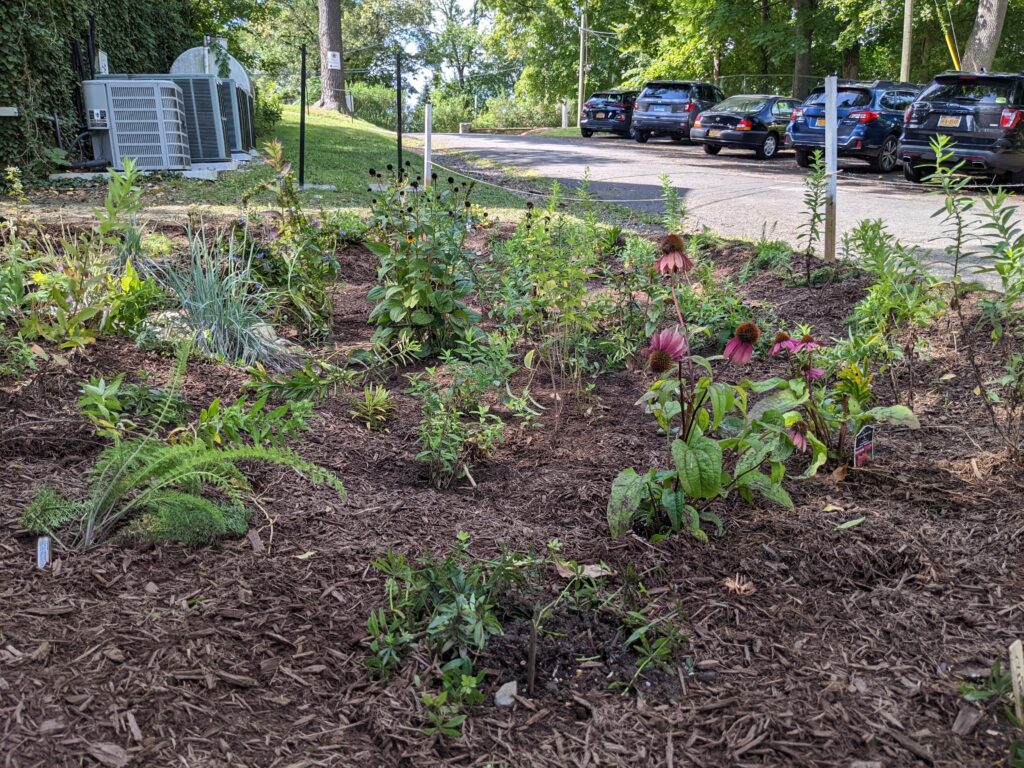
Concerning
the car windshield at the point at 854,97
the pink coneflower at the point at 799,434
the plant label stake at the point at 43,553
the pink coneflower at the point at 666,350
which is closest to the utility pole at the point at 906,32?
the car windshield at the point at 854,97

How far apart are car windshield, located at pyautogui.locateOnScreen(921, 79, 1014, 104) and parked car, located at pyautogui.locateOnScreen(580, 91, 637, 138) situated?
47.4 feet

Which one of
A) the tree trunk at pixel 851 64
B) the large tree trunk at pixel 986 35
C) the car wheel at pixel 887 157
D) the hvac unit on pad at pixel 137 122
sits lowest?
the car wheel at pixel 887 157

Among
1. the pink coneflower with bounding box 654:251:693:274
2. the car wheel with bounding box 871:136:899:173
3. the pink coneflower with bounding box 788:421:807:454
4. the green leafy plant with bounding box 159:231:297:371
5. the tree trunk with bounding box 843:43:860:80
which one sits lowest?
the pink coneflower with bounding box 788:421:807:454

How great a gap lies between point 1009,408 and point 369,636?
8.32 ft

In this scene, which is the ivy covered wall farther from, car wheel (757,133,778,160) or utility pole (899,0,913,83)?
utility pole (899,0,913,83)

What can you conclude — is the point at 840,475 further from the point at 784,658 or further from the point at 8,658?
the point at 8,658

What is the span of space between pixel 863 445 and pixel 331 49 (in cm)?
2486

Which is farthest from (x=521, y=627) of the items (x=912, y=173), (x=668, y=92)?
(x=668, y=92)

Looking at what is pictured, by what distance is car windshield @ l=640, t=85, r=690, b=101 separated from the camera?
76.2 ft

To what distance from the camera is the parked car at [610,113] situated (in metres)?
26.6

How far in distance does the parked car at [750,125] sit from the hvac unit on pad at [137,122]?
12690 millimetres

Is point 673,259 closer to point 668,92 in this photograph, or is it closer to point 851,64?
point 668,92

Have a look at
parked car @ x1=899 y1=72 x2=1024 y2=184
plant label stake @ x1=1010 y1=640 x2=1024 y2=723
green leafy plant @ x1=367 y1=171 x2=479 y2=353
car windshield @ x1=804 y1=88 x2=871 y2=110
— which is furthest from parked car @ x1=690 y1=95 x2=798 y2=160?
plant label stake @ x1=1010 y1=640 x2=1024 y2=723

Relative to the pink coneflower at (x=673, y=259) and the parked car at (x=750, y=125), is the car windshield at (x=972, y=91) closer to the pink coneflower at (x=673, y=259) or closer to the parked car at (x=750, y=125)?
the parked car at (x=750, y=125)
